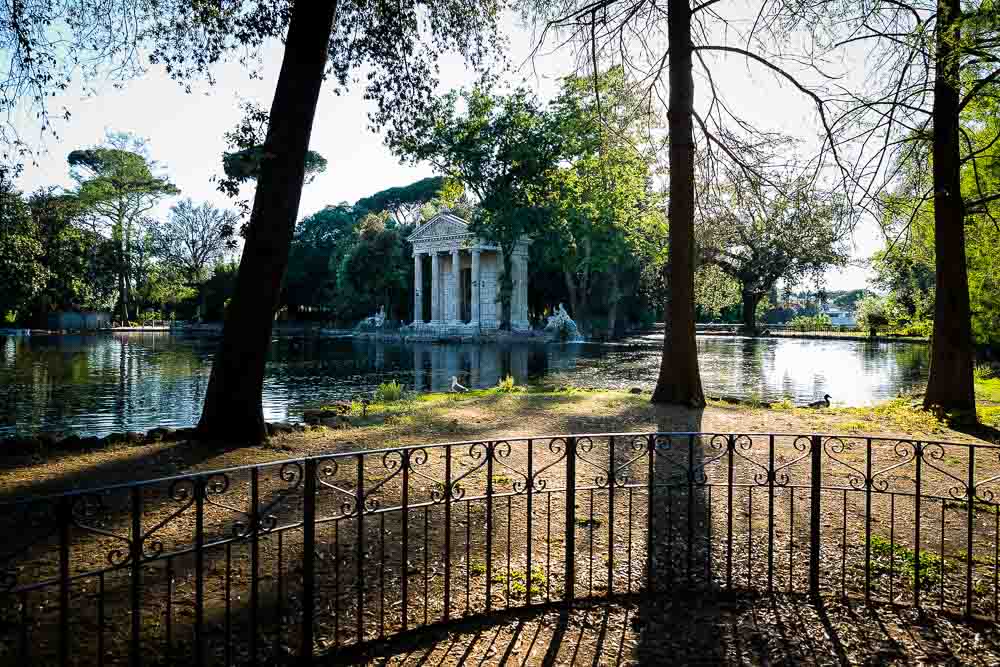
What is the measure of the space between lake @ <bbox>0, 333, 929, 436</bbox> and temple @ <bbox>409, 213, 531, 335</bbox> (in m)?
15.8

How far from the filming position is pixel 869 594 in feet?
15.8

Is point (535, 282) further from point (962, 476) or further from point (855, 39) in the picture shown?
point (962, 476)

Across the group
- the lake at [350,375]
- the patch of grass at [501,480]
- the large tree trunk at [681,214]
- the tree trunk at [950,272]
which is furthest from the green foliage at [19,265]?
the tree trunk at [950,272]

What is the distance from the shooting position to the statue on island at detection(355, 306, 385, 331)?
199 ft

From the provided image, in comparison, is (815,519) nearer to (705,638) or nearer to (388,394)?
(705,638)

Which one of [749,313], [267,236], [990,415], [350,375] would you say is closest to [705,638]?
[267,236]

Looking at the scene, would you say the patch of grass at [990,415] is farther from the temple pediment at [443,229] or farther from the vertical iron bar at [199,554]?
the temple pediment at [443,229]

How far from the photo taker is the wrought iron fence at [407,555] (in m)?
3.84

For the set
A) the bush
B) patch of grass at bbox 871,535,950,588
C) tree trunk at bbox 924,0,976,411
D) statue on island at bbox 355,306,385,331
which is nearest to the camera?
patch of grass at bbox 871,535,950,588

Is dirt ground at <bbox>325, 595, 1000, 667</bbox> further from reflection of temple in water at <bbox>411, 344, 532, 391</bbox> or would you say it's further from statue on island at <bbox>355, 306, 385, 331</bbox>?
statue on island at <bbox>355, 306, 385, 331</bbox>

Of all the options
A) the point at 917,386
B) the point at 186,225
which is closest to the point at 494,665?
the point at 917,386

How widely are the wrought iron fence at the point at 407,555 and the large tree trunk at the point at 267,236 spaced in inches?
84.9

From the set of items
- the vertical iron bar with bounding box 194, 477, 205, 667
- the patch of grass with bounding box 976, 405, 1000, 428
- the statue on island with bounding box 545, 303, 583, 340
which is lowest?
the patch of grass with bounding box 976, 405, 1000, 428

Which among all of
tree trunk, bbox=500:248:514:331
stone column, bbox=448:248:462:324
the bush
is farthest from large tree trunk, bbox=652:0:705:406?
stone column, bbox=448:248:462:324
